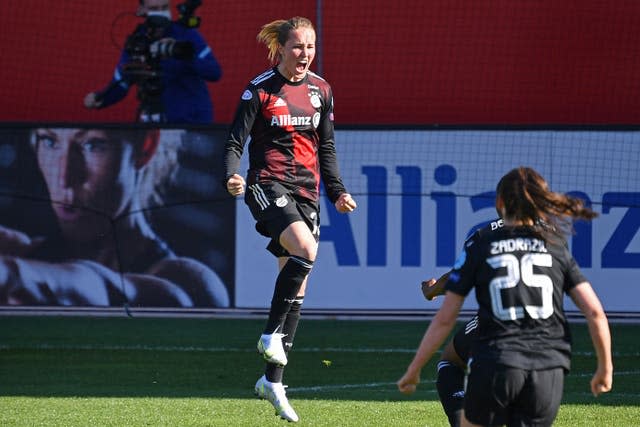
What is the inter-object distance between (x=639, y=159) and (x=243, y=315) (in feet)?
13.7

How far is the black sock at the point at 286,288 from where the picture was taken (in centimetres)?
718

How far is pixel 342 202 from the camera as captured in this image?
7.47 m

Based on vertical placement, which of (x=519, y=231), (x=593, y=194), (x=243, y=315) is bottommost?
(x=243, y=315)

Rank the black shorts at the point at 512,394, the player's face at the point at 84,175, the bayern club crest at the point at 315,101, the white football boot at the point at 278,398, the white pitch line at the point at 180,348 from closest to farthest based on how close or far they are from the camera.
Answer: the black shorts at the point at 512,394, the white football boot at the point at 278,398, the bayern club crest at the point at 315,101, the white pitch line at the point at 180,348, the player's face at the point at 84,175

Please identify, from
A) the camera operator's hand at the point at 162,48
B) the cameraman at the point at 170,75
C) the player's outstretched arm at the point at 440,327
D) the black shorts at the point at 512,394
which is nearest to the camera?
the black shorts at the point at 512,394

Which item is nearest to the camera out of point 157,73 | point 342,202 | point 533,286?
point 533,286

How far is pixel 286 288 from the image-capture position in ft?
23.6

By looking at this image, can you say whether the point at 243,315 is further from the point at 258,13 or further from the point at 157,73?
the point at 258,13

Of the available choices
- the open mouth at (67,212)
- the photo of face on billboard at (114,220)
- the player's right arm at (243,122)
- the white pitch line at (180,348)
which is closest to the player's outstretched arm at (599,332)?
the player's right arm at (243,122)

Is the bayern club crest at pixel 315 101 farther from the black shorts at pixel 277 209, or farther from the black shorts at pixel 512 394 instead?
the black shorts at pixel 512 394

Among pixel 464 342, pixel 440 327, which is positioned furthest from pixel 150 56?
pixel 440 327

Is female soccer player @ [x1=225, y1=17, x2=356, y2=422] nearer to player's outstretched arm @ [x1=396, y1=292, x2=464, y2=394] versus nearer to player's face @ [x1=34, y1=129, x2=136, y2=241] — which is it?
player's outstretched arm @ [x1=396, y1=292, x2=464, y2=394]

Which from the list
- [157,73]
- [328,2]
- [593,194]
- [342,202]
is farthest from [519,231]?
[328,2]

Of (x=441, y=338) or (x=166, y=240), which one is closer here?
(x=441, y=338)
